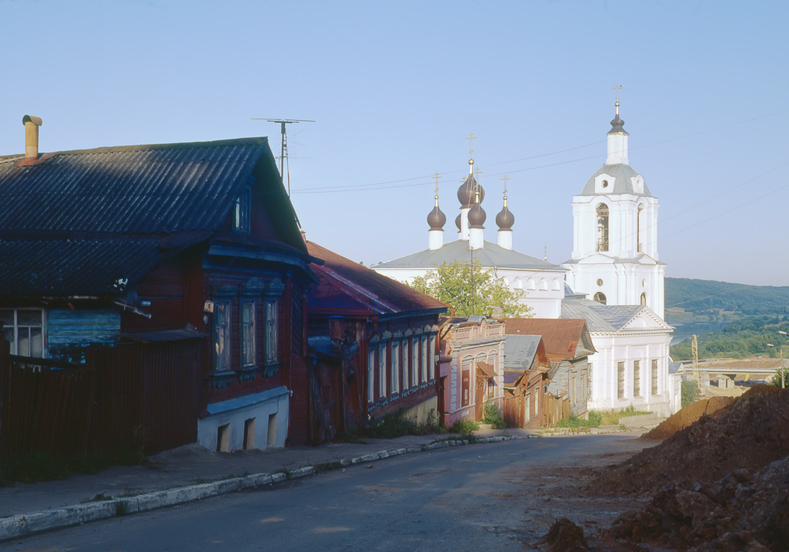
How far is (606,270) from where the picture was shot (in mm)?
86062

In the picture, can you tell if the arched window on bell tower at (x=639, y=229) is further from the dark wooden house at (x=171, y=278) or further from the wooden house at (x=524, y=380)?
the dark wooden house at (x=171, y=278)

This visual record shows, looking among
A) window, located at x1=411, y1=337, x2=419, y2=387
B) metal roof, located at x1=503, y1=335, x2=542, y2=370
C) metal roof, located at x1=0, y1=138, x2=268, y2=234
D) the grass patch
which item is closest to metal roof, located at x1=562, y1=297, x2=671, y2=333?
metal roof, located at x1=503, y1=335, x2=542, y2=370

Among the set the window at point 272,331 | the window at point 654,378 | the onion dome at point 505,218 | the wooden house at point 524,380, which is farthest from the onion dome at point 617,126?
the window at point 272,331

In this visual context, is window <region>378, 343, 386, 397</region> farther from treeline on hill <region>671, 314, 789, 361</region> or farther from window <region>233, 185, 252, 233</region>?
treeline on hill <region>671, 314, 789, 361</region>

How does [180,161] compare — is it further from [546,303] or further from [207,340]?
[546,303]

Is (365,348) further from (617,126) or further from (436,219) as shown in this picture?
(617,126)

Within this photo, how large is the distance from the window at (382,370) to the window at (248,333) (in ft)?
27.6

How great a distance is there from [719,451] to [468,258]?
64.4 meters

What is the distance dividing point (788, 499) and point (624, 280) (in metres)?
81.0

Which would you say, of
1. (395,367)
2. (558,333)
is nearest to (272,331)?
(395,367)

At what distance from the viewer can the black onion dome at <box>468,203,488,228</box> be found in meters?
76.2

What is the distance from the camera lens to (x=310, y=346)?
22.1 m

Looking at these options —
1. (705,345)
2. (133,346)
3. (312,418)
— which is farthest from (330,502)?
(705,345)

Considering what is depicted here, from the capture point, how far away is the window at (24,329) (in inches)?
543
